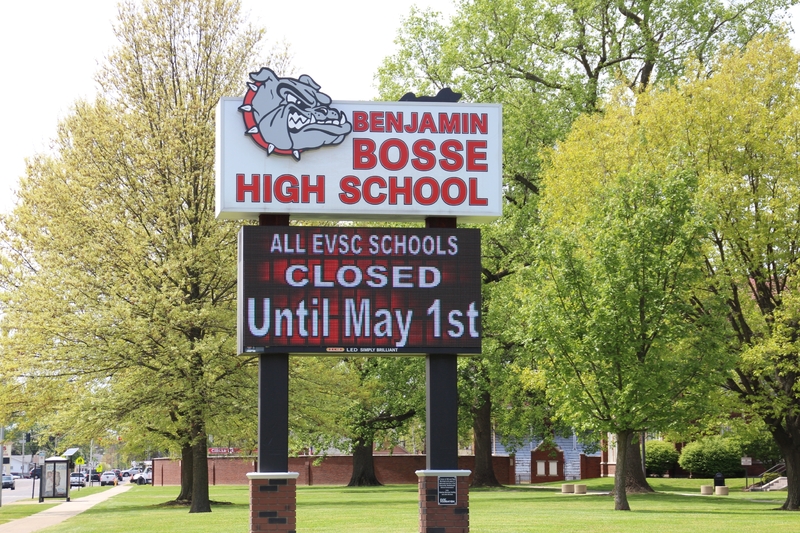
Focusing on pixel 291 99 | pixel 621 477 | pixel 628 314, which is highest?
pixel 291 99

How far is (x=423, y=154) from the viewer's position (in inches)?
778

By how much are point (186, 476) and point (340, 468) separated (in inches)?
1107

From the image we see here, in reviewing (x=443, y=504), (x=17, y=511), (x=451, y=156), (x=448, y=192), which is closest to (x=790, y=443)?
(x=443, y=504)

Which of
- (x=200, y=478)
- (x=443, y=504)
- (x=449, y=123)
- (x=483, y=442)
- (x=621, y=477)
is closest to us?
(x=443, y=504)

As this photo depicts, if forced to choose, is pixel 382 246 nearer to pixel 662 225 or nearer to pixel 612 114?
pixel 662 225

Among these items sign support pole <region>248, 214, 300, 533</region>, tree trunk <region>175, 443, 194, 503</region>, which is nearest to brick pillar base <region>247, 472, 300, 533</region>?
sign support pole <region>248, 214, 300, 533</region>

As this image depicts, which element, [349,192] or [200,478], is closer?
[349,192]

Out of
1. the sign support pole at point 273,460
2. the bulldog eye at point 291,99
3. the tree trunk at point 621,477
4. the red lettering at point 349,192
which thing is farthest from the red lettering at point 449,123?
the tree trunk at point 621,477

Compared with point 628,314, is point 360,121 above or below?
above

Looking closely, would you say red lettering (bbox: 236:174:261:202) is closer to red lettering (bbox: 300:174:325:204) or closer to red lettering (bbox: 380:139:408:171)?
red lettering (bbox: 300:174:325:204)

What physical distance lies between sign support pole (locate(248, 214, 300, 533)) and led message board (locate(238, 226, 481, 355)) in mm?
734

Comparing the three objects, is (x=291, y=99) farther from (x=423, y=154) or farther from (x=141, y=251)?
(x=141, y=251)

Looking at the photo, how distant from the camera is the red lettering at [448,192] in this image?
64.9 ft

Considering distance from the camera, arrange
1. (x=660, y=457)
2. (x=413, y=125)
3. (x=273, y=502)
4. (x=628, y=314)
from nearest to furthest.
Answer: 1. (x=273, y=502)
2. (x=413, y=125)
3. (x=628, y=314)
4. (x=660, y=457)
